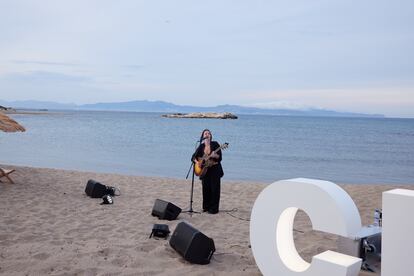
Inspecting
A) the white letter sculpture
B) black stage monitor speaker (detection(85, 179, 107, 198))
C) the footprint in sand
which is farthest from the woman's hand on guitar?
the white letter sculpture

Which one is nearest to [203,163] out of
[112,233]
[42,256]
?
[112,233]

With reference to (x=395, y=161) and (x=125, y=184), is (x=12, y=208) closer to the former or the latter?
(x=125, y=184)

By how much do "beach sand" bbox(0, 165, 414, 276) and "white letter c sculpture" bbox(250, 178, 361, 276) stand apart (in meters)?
0.70

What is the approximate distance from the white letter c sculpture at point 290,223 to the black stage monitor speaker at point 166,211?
127 inches

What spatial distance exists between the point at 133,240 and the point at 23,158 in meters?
17.7

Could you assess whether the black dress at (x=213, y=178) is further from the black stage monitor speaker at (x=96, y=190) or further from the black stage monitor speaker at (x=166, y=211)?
the black stage monitor speaker at (x=96, y=190)

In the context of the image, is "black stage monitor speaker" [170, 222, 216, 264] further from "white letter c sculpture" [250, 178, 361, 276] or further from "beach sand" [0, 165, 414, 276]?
"white letter c sculpture" [250, 178, 361, 276]

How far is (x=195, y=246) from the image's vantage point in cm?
525

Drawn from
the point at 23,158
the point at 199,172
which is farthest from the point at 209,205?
the point at 23,158

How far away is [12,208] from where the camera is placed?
820 cm

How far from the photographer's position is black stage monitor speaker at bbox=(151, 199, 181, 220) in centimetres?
773

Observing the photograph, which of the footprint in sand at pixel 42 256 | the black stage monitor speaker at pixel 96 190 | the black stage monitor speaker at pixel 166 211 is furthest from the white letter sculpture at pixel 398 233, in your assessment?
the black stage monitor speaker at pixel 96 190

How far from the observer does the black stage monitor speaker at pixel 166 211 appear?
7.73 metres

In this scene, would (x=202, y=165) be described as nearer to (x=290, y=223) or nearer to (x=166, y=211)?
(x=166, y=211)
